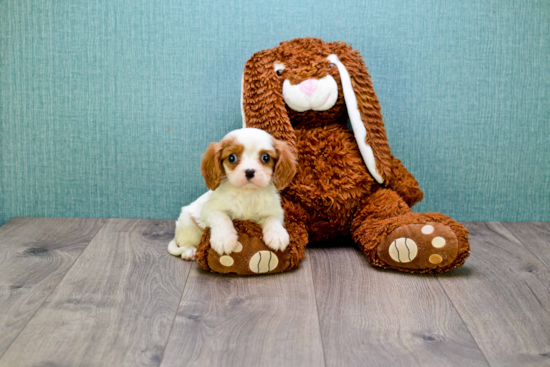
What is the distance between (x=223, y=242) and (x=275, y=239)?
14 centimetres

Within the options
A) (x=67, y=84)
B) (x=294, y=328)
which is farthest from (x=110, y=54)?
(x=294, y=328)

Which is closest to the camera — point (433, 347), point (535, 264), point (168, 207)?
point (433, 347)

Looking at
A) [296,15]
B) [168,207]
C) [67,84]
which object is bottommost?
[168,207]

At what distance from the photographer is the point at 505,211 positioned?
200 centimetres

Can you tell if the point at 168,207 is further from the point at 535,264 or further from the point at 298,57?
the point at 535,264

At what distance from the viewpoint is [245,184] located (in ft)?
4.63

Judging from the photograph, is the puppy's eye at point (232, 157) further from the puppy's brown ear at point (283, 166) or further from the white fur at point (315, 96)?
the white fur at point (315, 96)

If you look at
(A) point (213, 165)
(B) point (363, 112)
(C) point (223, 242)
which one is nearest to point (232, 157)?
(A) point (213, 165)

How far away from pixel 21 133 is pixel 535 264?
68.2 inches

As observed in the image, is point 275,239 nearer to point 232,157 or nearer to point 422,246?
point 232,157

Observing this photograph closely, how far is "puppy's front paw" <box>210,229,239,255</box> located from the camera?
4.67ft

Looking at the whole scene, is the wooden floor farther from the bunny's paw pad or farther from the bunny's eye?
the bunny's eye

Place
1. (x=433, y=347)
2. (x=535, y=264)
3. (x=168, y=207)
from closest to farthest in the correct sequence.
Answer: (x=433, y=347) < (x=535, y=264) < (x=168, y=207)

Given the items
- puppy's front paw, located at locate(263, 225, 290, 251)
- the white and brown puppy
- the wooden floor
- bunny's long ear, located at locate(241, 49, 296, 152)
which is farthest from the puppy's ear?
the wooden floor
